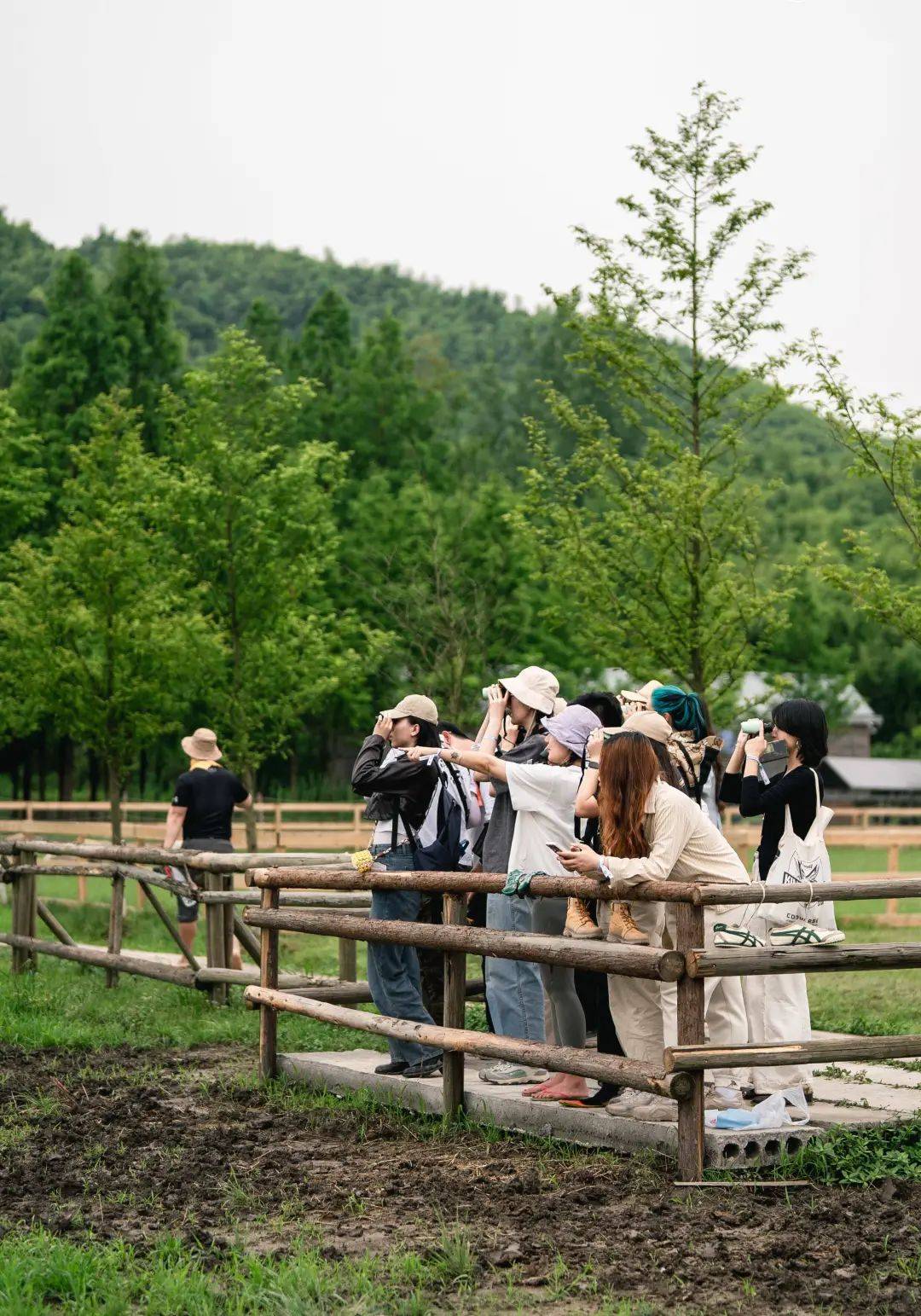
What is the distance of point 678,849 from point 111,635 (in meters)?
18.3

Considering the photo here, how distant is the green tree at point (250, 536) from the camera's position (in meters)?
25.1

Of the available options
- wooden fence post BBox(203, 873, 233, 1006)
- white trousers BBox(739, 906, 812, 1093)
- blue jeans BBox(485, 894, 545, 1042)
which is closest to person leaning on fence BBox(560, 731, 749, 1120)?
white trousers BBox(739, 906, 812, 1093)

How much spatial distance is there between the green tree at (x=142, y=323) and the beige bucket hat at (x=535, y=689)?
4015 cm

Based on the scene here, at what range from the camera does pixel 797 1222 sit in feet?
18.6

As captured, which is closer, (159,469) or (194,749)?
(194,749)

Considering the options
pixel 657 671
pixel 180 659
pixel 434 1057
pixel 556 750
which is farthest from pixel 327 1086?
pixel 180 659

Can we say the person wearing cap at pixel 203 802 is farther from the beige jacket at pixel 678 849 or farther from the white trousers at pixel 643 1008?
the beige jacket at pixel 678 849

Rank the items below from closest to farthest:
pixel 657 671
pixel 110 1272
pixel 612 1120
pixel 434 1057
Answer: pixel 110 1272 < pixel 612 1120 < pixel 434 1057 < pixel 657 671

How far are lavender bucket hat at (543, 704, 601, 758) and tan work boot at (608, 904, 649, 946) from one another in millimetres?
1059

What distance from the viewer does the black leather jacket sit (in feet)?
27.4

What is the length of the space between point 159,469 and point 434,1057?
66.4ft

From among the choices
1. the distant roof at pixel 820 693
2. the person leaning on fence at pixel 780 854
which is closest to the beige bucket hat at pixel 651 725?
the person leaning on fence at pixel 780 854

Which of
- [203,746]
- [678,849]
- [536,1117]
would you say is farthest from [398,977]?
[203,746]

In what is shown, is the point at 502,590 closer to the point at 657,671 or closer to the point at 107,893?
the point at 107,893
